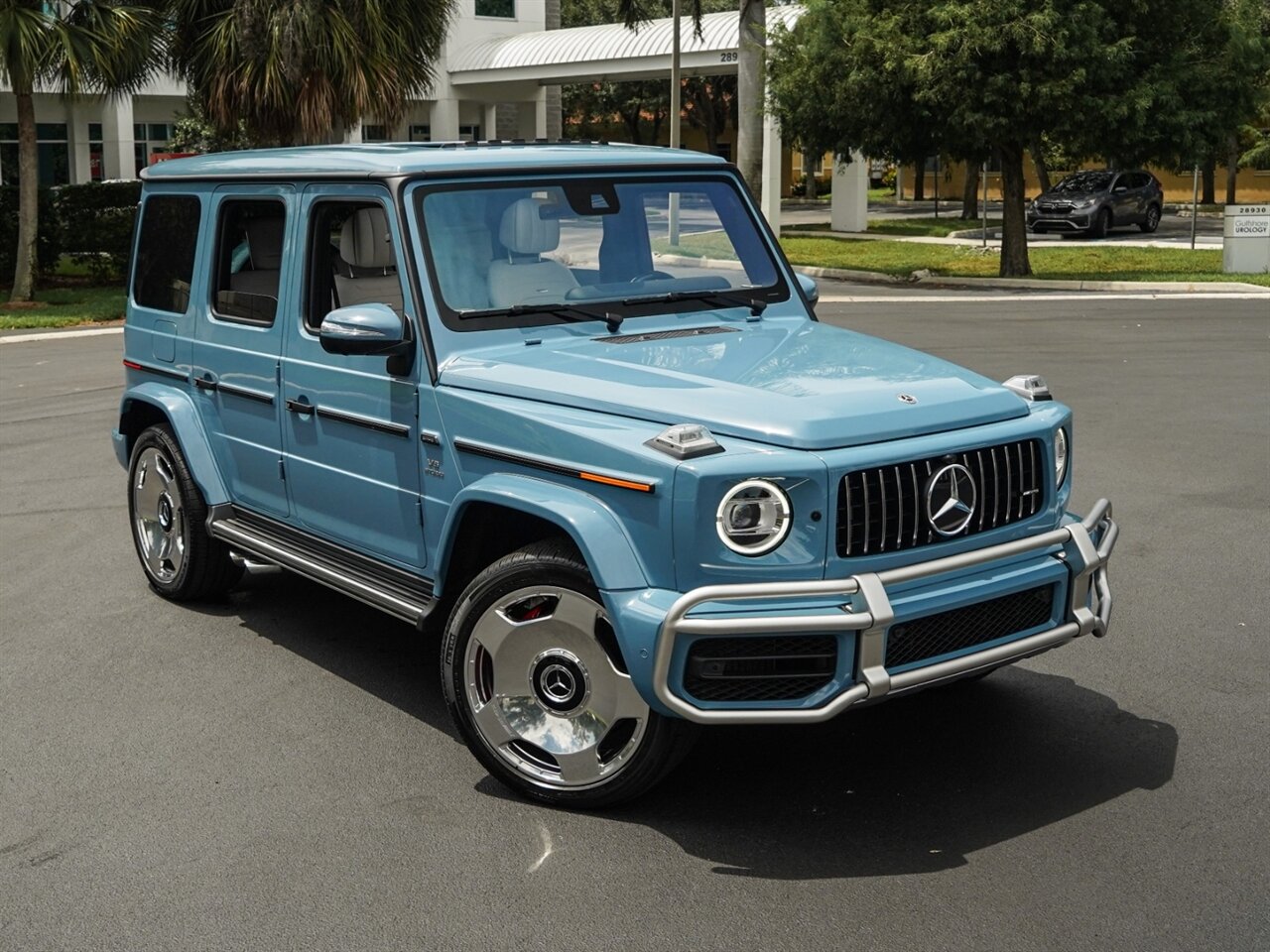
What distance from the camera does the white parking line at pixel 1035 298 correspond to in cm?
2341

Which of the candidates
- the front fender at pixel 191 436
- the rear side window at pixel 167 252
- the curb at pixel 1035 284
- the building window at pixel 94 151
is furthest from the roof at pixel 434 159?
the building window at pixel 94 151

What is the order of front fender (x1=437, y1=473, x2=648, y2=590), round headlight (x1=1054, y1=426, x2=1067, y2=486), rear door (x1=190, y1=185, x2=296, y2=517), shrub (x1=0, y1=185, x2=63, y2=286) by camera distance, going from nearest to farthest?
front fender (x1=437, y1=473, x2=648, y2=590) < round headlight (x1=1054, y1=426, x2=1067, y2=486) < rear door (x1=190, y1=185, x2=296, y2=517) < shrub (x1=0, y1=185, x2=63, y2=286)

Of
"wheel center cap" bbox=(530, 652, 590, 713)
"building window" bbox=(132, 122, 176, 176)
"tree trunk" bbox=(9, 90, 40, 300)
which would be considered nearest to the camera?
"wheel center cap" bbox=(530, 652, 590, 713)

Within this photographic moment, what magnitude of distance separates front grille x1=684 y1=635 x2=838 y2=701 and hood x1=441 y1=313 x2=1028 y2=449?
563 mm

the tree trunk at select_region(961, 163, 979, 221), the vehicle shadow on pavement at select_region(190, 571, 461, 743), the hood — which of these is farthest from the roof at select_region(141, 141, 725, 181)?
the tree trunk at select_region(961, 163, 979, 221)

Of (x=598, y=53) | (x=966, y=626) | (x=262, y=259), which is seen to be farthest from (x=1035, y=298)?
(x=598, y=53)

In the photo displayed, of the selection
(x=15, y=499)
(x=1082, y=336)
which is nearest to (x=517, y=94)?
(x=1082, y=336)

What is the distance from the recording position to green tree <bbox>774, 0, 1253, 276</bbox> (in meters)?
25.3

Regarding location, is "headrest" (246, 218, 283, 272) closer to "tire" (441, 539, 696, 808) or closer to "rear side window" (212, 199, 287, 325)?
"rear side window" (212, 199, 287, 325)

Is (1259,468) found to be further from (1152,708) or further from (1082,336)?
(1082,336)

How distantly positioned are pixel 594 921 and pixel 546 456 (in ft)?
4.63

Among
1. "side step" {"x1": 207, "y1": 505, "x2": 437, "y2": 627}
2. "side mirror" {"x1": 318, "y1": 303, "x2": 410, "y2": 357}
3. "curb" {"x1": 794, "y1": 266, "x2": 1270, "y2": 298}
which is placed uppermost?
"side mirror" {"x1": 318, "y1": 303, "x2": 410, "y2": 357}

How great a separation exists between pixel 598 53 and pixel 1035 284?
74.9ft

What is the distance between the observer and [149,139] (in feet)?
173
